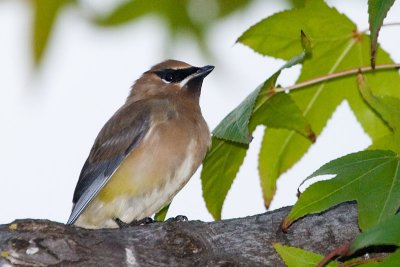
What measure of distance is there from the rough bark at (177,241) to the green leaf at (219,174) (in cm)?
24

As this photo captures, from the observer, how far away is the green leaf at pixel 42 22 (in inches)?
122

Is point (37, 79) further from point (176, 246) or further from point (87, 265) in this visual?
point (176, 246)

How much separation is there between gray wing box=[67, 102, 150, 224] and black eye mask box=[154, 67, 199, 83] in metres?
0.32

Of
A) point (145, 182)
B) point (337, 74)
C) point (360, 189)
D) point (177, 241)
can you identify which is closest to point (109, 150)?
point (145, 182)

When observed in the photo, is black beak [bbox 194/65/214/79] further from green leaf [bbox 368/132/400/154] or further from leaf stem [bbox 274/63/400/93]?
green leaf [bbox 368/132/400/154]

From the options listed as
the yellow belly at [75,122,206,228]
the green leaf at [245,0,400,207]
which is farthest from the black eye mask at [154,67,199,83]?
the green leaf at [245,0,400,207]

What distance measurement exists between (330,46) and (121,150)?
5.23 feet

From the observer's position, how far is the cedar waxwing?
536cm

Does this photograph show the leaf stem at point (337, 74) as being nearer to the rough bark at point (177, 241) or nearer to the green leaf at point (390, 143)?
the green leaf at point (390, 143)

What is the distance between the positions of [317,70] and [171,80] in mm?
1689

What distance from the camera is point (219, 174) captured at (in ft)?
14.6

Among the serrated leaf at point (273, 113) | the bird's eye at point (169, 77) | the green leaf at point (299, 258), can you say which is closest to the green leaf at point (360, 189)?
the green leaf at point (299, 258)

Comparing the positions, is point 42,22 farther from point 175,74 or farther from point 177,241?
point 175,74

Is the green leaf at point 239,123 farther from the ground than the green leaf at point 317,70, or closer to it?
closer to it
